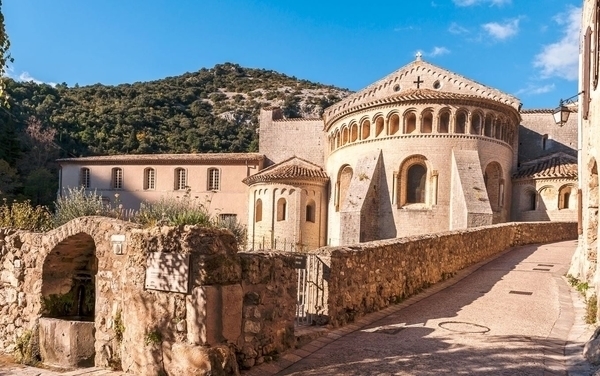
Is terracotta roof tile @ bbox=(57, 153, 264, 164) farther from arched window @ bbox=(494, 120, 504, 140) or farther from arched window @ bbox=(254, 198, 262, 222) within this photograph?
arched window @ bbox=(494, 120, 504, 140)

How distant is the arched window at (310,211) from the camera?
93.1ft

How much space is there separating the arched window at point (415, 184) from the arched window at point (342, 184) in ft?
14.5

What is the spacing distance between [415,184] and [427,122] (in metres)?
3.63

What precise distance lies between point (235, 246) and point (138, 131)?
55.2 metres

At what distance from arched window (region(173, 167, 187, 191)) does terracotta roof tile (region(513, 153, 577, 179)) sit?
81.9 ft

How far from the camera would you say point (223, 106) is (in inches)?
2675

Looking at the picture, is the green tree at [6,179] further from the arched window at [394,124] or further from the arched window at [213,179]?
the arched window at [394,124]

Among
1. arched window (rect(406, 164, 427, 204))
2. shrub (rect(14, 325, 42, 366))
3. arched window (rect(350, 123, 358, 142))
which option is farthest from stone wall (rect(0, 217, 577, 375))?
arched window (rect(350, 123, 358, 142))

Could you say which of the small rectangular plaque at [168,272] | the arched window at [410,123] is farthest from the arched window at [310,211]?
the small rectangular plaque at [168,272]

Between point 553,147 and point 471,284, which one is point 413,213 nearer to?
point 471,284

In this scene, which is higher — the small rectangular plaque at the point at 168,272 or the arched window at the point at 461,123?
the arched window at the point at 461,123

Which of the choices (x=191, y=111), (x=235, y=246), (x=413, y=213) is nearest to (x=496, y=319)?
(x=235, y=246)

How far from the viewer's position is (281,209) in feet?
92.0

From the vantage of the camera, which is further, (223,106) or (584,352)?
(223,106)
